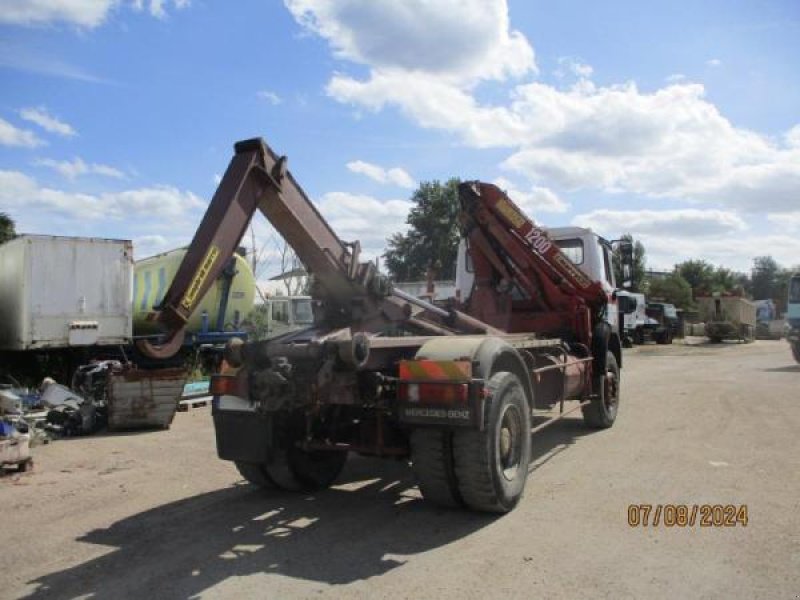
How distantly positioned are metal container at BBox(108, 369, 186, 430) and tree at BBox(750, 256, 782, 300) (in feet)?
373

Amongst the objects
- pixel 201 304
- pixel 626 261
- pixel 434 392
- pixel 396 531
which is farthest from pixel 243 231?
pixel 201 304

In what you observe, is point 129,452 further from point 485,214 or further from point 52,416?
point 485,214

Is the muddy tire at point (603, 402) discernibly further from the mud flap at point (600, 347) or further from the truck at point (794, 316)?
the truck at point (794, 316)

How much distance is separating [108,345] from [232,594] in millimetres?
10435

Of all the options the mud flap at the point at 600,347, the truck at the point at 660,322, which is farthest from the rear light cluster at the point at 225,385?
the truck at the point at 660,322

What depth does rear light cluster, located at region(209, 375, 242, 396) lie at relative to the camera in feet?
17.7

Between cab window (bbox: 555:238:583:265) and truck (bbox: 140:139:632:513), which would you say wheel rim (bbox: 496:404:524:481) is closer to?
truck (bbox: 140:139:632:513)

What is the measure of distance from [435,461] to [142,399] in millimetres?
6065

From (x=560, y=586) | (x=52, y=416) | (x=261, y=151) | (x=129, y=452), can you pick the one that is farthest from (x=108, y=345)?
(x=560, y=586)

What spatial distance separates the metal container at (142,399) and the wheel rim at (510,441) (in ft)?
19.2

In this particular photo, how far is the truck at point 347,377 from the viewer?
498 centimetres

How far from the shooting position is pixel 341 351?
4938 mm

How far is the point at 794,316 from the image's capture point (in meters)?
21.5
